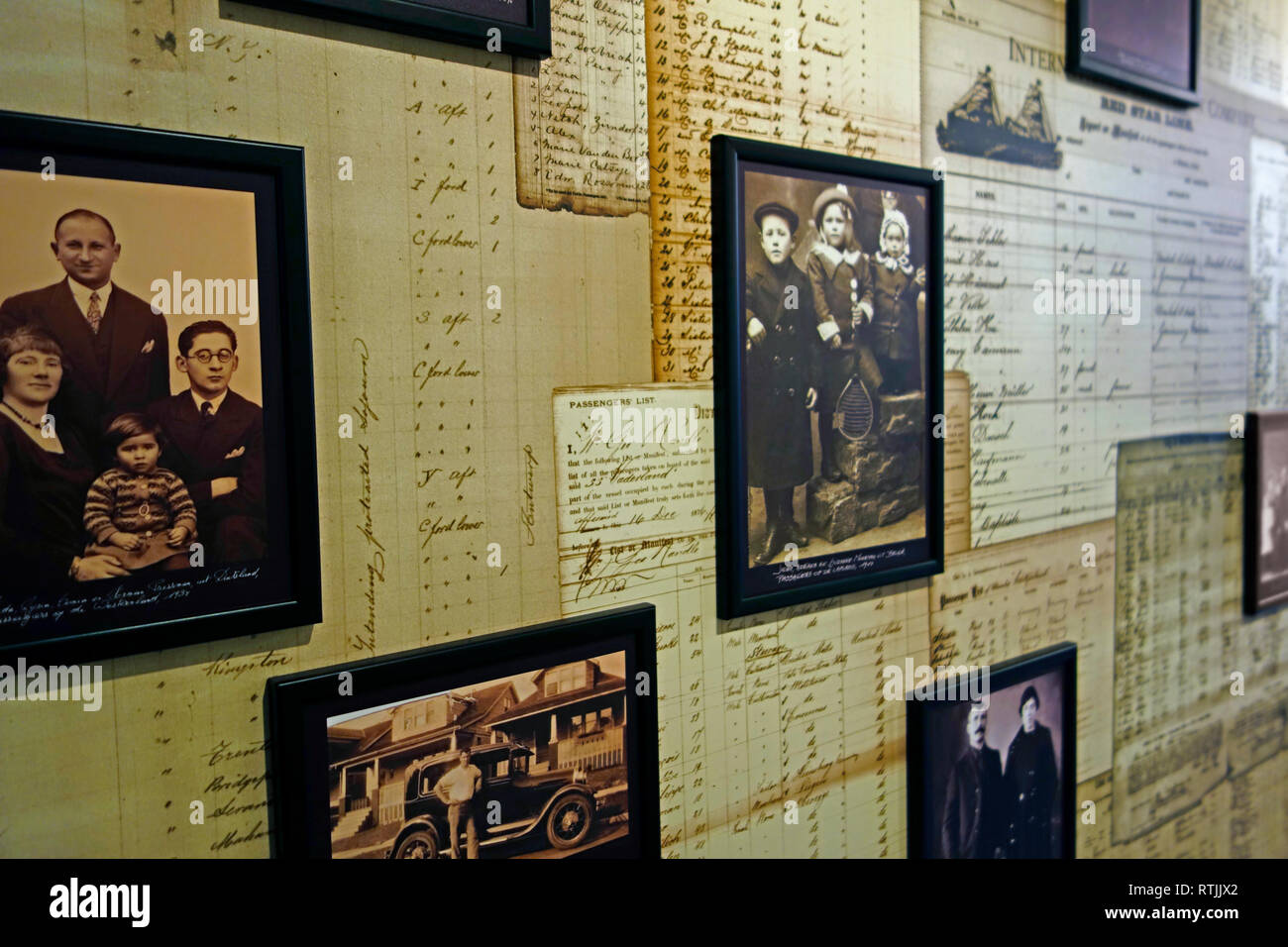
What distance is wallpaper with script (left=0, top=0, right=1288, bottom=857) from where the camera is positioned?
87 centimetres

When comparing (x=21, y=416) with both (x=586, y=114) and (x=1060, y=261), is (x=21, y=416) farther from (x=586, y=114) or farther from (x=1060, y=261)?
(x=1060, y=261)

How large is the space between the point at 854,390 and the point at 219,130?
2.95 feet

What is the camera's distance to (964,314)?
1521mm

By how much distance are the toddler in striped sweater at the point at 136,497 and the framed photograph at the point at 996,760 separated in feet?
3.73

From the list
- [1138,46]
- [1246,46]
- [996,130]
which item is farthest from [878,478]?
[1246,46]

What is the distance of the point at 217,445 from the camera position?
2.87 ft

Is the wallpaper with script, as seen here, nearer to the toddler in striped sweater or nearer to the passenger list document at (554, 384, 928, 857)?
the passenger list document at (554, 384, 928, 857)

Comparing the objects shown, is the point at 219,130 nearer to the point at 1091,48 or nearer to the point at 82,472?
the point at 82,472

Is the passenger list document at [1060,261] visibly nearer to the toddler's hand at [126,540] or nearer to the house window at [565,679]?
the house window at [565,679]

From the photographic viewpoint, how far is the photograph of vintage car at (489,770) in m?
0.97

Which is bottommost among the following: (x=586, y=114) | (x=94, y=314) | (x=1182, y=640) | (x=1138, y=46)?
(x=1182, y=640)

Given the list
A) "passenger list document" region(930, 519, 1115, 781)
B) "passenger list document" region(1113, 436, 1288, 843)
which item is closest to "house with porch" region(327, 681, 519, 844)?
"passenger list document" region(930, 519, 1115, 781)

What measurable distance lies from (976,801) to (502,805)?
36.3 inches
